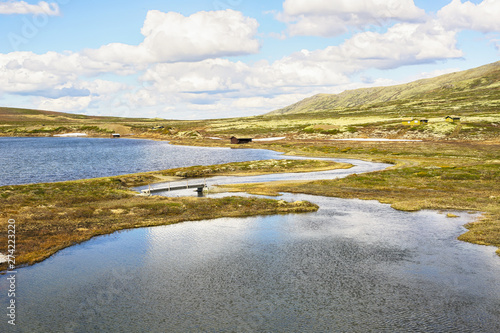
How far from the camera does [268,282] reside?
107 ft

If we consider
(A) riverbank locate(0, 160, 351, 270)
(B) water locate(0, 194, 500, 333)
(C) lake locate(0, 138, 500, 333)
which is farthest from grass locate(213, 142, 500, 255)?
(A) riverbank locate(0, 160, 351, 270)

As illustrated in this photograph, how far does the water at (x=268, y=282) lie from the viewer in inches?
1032

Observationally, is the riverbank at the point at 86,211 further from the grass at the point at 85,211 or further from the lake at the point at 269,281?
the lake at the point at 269,281

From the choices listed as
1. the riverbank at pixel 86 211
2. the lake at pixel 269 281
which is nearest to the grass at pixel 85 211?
the riverbank at pixel 86 211

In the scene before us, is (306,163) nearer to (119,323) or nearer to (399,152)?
(399,152)

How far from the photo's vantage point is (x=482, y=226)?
4697 cm

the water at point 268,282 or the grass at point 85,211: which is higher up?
the grass at point 85,211

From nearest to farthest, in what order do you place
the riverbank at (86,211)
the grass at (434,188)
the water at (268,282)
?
1. the water at (268,282)
2. the riverbank at (86,211)
3. the grass at (434,188)

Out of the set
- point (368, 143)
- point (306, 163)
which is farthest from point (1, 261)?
point (368, 143)

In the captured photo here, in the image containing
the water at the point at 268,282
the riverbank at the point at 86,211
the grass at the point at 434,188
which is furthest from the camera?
the grass at the point at 434,188

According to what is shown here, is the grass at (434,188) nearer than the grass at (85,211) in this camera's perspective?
No

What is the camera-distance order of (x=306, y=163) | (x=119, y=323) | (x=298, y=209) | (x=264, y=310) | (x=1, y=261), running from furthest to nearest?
1. (x=306, y=163)
2. (x=298, y=209)
3. (x=1, y=261)
4. (x=264, y=310)
5. (x=119, y=323)

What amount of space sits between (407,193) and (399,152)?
244ft

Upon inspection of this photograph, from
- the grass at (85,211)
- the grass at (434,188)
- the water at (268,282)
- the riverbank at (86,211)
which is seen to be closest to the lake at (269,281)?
the water at (268,282)
